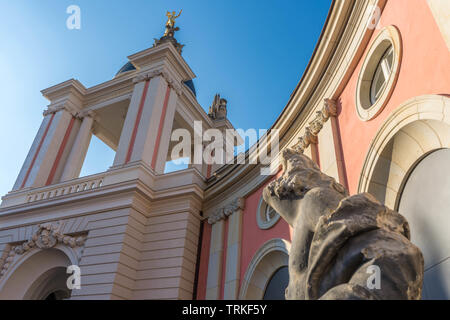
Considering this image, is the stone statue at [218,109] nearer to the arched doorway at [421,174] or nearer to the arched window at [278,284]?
the arched window at [278,284]

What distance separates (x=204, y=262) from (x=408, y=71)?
7.78 m

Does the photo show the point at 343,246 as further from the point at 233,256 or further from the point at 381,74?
the point at 233,256

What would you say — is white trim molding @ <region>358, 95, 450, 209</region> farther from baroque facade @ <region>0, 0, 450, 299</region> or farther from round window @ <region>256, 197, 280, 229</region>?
round window @ <region>256, 197, 280, 229</region>

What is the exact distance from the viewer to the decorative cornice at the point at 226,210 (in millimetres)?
10008

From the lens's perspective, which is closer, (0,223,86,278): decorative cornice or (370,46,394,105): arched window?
(370,46,394,105): arched window

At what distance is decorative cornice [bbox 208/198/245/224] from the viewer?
10008 mm

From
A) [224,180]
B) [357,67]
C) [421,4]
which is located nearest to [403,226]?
[421,4]

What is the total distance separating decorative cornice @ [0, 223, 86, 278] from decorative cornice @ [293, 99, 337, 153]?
7472 millimetres

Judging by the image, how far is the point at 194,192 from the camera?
441 inches

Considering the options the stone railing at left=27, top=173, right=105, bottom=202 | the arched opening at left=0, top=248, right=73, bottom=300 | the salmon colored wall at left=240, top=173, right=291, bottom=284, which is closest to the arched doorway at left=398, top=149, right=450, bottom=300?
the salmon colored wall at left=240, top=173, right=291, bottom=284

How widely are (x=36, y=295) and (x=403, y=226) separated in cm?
1314

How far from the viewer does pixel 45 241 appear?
11.4 m

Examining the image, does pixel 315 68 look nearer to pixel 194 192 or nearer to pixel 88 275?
pixel 194 192

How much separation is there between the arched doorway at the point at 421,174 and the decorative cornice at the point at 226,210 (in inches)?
191
